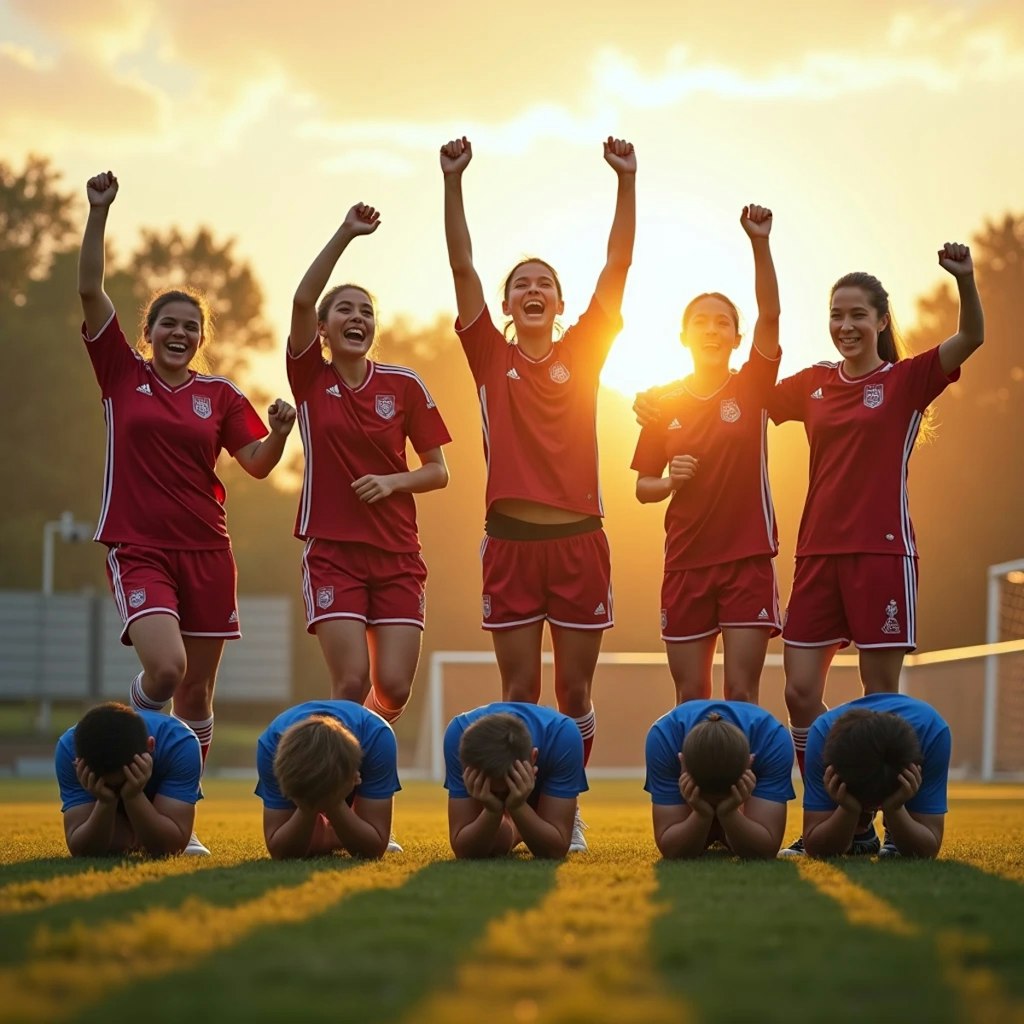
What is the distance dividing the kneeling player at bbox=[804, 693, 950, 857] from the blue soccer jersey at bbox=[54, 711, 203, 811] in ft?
8.62

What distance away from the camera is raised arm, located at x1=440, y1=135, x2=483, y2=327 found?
7.58m

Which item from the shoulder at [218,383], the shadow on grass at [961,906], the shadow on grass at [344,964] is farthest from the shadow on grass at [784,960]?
the shoulder at [218,383]

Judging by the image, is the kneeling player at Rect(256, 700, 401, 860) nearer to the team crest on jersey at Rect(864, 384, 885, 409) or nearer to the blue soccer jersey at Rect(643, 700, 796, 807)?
the blue soccer jersey at Rect(643, 700, 796, 807)

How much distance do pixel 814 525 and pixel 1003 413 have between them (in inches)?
1578

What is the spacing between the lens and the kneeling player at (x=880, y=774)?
5957 millimetres

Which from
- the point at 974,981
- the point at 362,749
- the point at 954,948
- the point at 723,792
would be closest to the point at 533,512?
the point at 362,749

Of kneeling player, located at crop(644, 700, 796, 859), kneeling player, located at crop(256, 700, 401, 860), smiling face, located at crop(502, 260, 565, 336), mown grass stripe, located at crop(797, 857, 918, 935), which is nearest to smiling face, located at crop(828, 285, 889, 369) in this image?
smiling face, located at crop(502, 260, 565, 336)

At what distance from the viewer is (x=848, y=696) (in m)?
24.4

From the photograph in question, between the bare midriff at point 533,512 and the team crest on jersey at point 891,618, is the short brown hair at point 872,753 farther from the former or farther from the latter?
the bare midriff at point 533,512

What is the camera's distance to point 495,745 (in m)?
6.01

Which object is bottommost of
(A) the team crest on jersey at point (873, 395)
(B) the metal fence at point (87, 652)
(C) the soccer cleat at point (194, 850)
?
(B) the metal fence at point (87, 652)

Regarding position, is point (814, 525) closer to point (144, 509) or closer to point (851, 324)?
point (851, 324)

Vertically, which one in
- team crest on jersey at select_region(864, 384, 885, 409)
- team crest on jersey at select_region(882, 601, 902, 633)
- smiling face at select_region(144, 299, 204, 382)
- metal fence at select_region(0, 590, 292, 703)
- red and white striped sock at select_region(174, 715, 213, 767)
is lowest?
metal fence at select_region(0, 590, 292, 703)

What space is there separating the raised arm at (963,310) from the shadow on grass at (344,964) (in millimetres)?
3543
